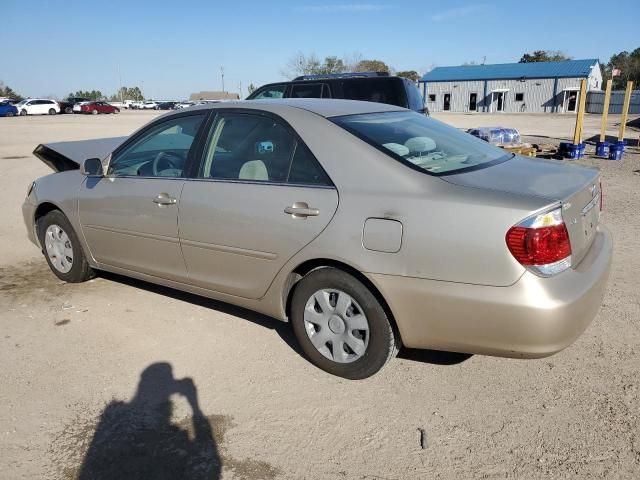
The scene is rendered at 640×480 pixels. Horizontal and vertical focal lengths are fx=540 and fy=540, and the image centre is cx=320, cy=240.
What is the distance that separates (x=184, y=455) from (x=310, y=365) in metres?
1.08

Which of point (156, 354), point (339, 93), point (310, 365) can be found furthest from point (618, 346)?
point (339, 93)

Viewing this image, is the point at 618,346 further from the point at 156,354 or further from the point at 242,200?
the point at 156,354

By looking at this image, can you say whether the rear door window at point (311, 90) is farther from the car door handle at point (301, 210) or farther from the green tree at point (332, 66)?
the green tree at point (332, 66)

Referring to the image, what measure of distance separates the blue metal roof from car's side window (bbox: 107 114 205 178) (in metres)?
58.8

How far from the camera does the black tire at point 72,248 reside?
188 inches

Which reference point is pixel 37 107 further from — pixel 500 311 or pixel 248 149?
pixel 500 311

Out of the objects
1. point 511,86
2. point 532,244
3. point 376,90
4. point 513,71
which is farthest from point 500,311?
point 513,71

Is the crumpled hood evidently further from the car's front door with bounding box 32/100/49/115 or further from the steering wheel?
the car's front door with bounding box 32/100/49/115

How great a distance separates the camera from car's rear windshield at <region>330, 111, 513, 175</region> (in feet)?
10.5

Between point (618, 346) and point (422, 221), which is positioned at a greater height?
point (422, 221)

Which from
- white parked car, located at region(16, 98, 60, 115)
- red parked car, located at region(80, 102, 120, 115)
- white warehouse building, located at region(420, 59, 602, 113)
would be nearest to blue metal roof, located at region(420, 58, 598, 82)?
white warehouse building, located at region(420, 59, 602, 113)

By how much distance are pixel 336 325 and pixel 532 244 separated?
1215 millimetres

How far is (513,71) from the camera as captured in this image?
59.6m

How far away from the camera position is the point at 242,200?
3467 millimetres
